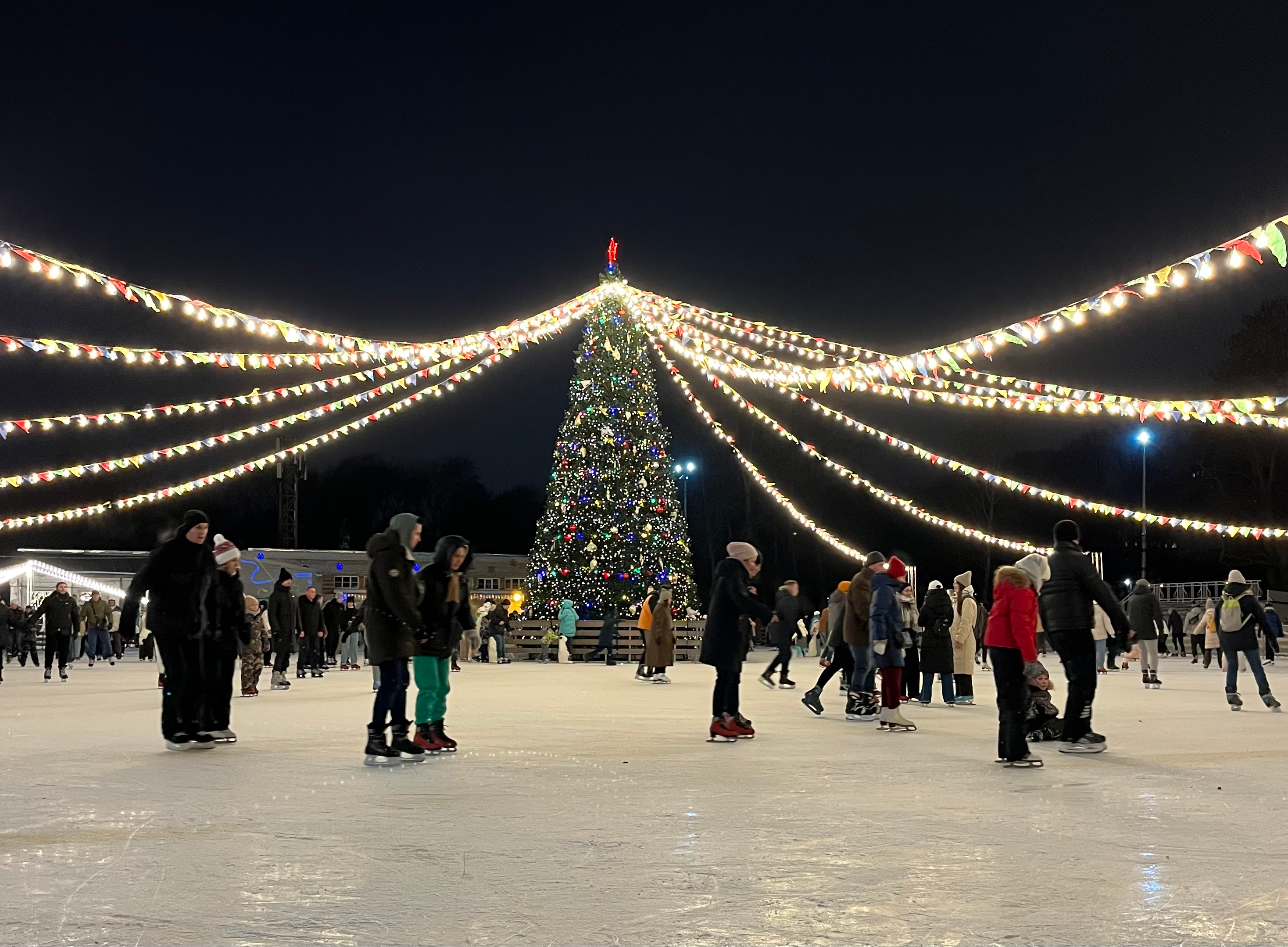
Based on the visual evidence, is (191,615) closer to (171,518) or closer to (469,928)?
(469,928)

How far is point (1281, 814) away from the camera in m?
6.36

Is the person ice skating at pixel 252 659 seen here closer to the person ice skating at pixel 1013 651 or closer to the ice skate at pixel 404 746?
the ice skate at pixel 404 746

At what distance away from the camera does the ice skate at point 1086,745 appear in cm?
933

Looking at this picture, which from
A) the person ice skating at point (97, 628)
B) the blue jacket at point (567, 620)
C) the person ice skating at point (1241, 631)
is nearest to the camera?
the person ice skating at point (1241, 631)

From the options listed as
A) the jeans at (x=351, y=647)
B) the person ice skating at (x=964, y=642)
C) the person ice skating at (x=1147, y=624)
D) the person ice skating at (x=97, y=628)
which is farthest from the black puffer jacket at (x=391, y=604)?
the person ice skating at (x=97, y=628)

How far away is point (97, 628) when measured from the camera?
92.1ft

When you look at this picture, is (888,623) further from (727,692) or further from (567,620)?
(567,620)

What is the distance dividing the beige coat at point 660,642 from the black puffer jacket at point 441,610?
1096 centimetres

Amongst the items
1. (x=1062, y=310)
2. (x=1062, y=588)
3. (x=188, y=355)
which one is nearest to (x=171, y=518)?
(x=188, y=355)

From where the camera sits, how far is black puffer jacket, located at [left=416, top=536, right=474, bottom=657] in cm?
912

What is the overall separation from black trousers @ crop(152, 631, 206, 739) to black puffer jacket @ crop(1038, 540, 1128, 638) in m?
6.07

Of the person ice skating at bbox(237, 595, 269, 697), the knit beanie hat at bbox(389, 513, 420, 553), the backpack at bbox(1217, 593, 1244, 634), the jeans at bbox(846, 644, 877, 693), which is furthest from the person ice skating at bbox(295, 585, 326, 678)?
the backpack at bbox(1217, 593, 1244, 634)

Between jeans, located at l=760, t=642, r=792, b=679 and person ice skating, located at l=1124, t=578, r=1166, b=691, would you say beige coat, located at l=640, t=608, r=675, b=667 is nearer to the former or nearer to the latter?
jeans, located at l=760, t=642, r=792, b=679

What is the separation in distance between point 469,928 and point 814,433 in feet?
154
